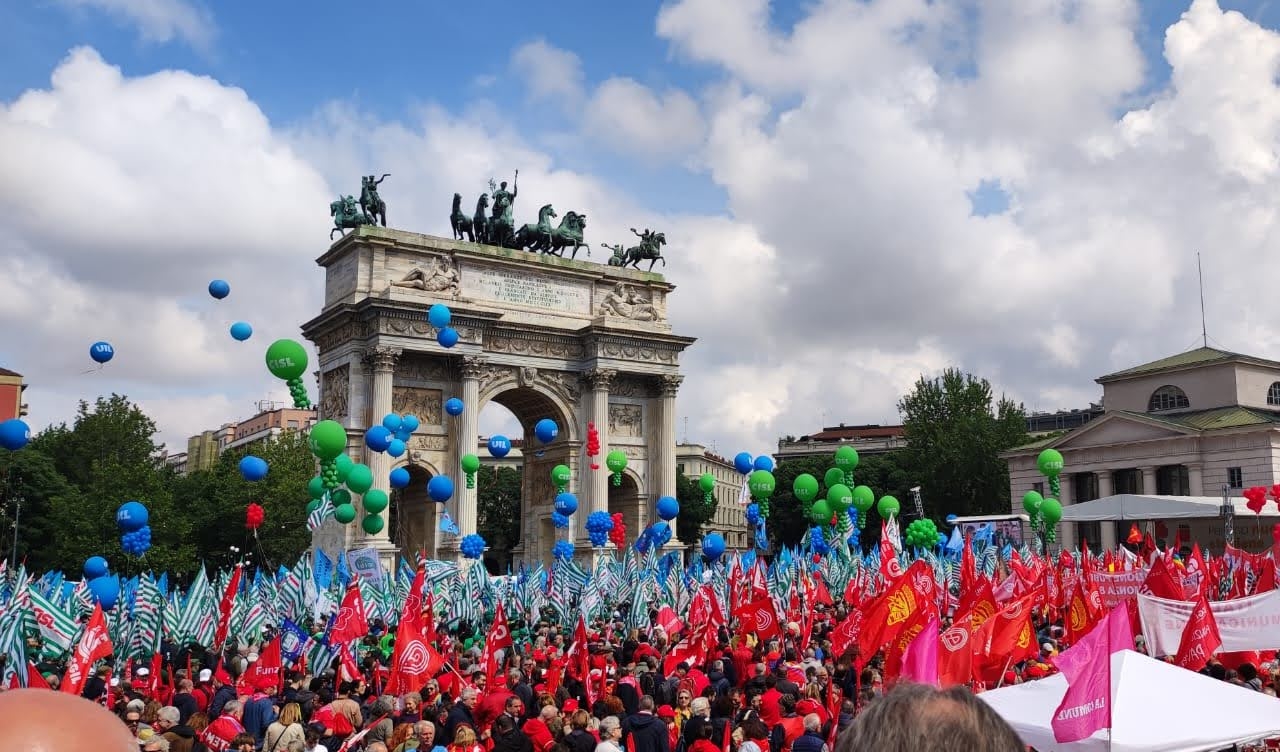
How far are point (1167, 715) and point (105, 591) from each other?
64.9ft

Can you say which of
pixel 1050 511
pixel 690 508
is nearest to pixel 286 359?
pixel 1050 511

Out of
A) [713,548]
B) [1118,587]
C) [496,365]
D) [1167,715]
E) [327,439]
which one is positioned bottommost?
[1167,715]

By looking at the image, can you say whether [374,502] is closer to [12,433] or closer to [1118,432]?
[12,433]

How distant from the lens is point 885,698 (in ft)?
6.75

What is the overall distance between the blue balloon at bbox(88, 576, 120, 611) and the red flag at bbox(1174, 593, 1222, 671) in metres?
18.2

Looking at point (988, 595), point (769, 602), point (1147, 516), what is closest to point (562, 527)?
point (1147, 516)

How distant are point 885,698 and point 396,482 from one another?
113 feet

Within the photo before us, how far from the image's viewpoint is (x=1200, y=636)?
11.6 meters

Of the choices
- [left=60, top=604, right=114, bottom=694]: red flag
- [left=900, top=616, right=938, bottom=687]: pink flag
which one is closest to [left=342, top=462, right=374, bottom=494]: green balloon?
[left=60, top=604, right=114, bottom=694]: red flag

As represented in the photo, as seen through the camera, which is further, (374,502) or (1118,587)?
(374,502)

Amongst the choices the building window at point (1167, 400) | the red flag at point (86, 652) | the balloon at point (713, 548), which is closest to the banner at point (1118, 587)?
the red flag at point (86, 652)

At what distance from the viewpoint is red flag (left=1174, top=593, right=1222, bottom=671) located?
1154cm

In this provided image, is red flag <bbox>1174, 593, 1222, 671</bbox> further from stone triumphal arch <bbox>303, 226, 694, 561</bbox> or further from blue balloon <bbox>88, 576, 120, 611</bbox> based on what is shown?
stone triumphal arch <bbox>303, 226, 694, 561</bbox>

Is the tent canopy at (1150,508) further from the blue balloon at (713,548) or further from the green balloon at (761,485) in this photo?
the blue balloon at (713,548)
